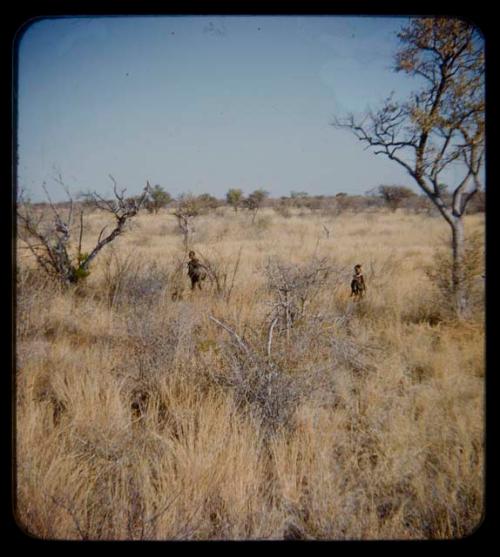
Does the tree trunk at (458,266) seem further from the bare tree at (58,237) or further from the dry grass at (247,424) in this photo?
the bare tree at (58,237)

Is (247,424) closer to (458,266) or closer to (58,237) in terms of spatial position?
(458,266)

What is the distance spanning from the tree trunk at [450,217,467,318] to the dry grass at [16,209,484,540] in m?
0.14

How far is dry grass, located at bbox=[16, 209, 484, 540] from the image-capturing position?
6.91 feet

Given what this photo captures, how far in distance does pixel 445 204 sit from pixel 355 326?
187 centimetres

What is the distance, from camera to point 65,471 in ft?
7.45

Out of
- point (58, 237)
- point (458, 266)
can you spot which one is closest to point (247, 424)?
point (458, 266)

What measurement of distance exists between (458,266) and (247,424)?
3268 millimetres

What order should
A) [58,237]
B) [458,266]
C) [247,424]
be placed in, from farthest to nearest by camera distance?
[58,237]
[458,266]
[247,424]

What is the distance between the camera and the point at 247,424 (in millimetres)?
2750

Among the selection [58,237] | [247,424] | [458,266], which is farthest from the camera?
[58,237]

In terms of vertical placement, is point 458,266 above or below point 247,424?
above

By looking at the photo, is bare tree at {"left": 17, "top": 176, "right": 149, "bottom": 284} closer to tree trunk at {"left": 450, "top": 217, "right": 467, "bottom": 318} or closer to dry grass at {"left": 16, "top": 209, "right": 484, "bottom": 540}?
dry grass at {"left": 16, "top": 209, "right": 484, "bottom": 540}

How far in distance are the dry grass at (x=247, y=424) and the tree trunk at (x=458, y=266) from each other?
137 mm

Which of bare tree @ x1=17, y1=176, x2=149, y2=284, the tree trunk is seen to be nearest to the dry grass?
the tree trunk
